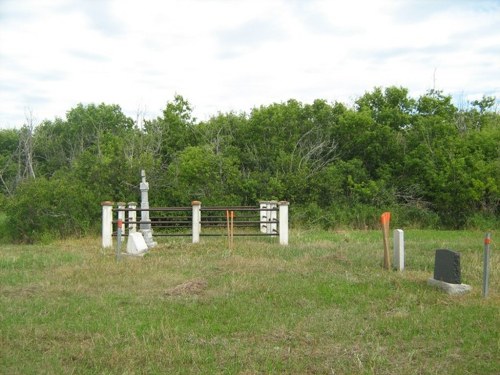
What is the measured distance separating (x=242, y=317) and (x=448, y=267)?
11.9ft

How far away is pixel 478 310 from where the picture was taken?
24.5 ft

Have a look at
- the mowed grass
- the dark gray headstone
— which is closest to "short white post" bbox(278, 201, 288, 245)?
the mowed grass

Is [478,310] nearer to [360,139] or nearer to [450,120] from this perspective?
[360,139]

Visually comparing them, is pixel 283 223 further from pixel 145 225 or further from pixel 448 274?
pixel 448 274

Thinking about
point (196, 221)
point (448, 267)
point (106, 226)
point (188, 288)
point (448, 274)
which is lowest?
point (188, 288)

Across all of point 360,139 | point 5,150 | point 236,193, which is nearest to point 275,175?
point 236,193

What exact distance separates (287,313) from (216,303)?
1094mm

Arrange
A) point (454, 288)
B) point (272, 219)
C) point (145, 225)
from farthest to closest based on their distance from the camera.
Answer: point (272, 219)
point (145, 225)
point (454, 288)

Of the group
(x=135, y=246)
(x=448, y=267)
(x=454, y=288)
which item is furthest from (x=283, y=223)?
(x=454, y=288)

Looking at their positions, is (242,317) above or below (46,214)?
below

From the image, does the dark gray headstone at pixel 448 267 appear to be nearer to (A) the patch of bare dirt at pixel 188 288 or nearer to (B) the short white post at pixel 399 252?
(B) the short white post at pixel 399 252

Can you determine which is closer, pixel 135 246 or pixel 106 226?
pixel 135 246

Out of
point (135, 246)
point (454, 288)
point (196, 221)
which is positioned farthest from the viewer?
point (196, 221)

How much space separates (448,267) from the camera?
8.80 meters
